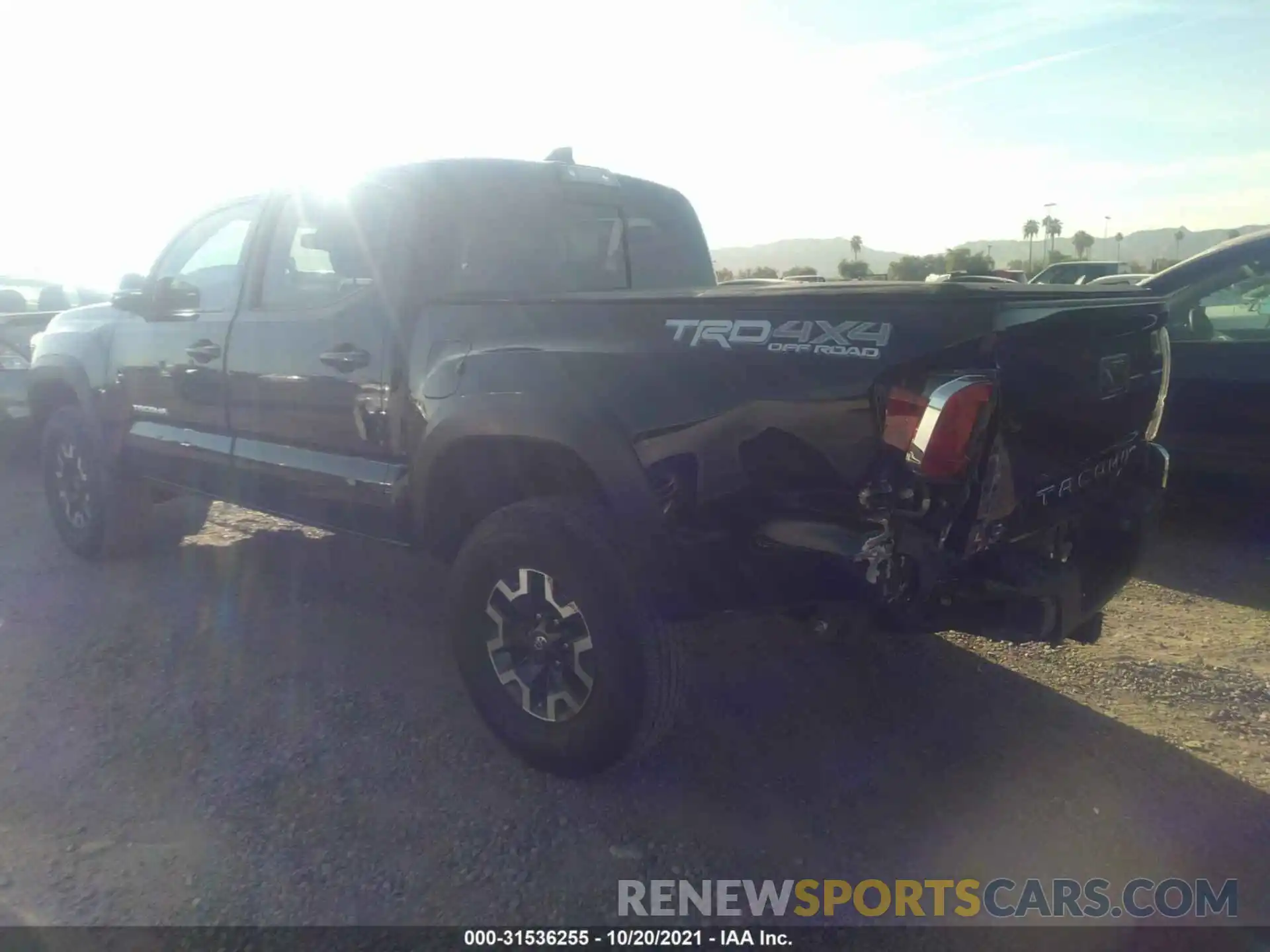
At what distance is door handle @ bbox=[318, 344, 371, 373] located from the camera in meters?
3.60

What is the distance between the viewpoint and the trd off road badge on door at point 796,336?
96.6 inches

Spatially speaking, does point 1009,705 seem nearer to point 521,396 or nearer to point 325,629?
point 521,396

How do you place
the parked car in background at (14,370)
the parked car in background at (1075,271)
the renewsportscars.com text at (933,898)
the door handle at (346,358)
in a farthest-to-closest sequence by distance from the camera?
the parked car in background at (1075,271) → the parked car in background at (14,370) → the door handle at (346,358) → the renewsportscars.com text at (933,898)

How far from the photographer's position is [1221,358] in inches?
208

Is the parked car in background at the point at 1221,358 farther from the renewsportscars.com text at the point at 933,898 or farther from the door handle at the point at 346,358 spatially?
the door handle at the point at 346,358

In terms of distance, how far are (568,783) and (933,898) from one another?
113cm

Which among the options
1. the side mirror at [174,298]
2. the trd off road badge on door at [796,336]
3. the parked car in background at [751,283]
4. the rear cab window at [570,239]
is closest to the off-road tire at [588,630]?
the trd off road badge on door at [796,336]

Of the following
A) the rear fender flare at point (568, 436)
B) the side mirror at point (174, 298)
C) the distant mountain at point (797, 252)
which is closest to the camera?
the rear fender flare at point (568, 436)

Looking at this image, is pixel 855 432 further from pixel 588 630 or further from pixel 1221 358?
pixel 1221 358

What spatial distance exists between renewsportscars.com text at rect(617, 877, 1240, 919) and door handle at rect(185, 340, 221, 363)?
2915 millimetres

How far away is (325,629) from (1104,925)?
3266mm

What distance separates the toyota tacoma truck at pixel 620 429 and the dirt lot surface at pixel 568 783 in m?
0.36

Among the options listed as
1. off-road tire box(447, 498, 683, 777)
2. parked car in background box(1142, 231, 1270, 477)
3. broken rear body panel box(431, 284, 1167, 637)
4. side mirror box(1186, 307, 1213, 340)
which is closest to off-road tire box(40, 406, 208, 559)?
off-road tire box(447, 498, 683, 777)

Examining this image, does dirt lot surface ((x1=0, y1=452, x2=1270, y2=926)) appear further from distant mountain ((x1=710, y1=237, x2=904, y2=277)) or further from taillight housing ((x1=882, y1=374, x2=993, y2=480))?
distant mountain ((x1=710, y1=237, x2=904, y2=277))
